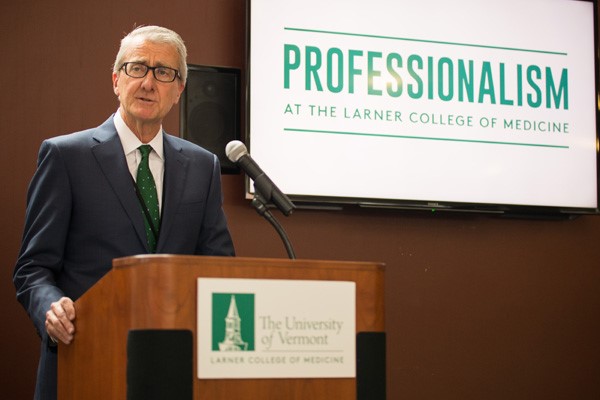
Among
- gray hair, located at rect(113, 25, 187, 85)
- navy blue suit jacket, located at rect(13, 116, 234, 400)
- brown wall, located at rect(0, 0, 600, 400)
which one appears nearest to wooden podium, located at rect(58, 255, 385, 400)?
navy blue suit jacket, located at rect(13, 116, 234, 400)

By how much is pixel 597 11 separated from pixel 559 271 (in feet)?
4.20

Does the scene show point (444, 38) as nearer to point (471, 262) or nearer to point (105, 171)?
point (471, 262)

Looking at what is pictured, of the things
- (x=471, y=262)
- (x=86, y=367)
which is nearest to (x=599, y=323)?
(x=471, y=262)

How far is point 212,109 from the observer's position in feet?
12.5

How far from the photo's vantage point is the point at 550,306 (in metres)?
4.32

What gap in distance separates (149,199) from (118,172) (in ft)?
0.36

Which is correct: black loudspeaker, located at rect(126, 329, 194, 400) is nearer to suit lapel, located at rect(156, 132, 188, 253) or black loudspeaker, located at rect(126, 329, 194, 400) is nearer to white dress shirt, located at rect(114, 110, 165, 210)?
suit lapel, located at rect(156, 132, 188, 253)

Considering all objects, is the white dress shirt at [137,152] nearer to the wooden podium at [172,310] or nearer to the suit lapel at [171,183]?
the suit lapel at [171,183]

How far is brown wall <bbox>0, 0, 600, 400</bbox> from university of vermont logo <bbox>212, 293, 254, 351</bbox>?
1993 mm

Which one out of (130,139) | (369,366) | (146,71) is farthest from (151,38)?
(369,366)

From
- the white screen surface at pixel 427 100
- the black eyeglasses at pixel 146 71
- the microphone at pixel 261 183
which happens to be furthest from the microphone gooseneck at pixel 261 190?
the white screen surface at pixel 427 100

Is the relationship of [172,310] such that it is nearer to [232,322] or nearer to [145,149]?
[232,322]

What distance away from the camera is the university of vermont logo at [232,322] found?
172cm

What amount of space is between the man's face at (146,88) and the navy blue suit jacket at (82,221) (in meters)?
0.09
